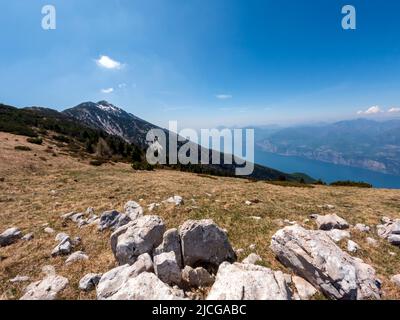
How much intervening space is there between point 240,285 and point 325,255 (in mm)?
3544

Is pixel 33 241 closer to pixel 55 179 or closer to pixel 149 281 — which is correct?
pixel 149 281

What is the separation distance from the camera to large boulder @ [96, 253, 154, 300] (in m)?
6.55

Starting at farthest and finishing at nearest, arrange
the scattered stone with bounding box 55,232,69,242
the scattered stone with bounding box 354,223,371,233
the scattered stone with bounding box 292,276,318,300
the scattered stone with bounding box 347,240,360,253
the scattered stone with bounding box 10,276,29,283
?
the scattered stone with bounding box 354,223,371,233 < the scattered stone with bounding box 55,232,69,242 < the scattered stone with bounding box 347,240,360,253 < the scattered stone with bounding box 10,276,29,283 < the scattered stone with bounding box 292,276,318,300

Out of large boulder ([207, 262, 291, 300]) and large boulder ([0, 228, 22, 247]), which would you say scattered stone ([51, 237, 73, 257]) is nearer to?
large boulder ([0, 228, 22, 247])

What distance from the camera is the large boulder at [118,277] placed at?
6548 millimetres

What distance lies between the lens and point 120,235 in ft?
30.4

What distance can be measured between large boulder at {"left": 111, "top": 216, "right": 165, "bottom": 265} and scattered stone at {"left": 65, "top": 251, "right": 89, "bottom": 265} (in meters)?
1.68

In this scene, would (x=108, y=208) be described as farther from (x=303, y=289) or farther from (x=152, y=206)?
(x=303, y=289)

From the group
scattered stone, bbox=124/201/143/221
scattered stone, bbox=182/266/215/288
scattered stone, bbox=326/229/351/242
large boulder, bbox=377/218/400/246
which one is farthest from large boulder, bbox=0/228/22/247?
large boulder, bbox=377/218/400/246

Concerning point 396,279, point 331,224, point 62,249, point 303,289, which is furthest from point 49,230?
point 396,279

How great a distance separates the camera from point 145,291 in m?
5.88

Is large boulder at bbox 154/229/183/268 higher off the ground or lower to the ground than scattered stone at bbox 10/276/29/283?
higher

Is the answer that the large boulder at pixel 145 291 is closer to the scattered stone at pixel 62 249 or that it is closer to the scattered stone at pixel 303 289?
the scattered stone at pixel 303 289
